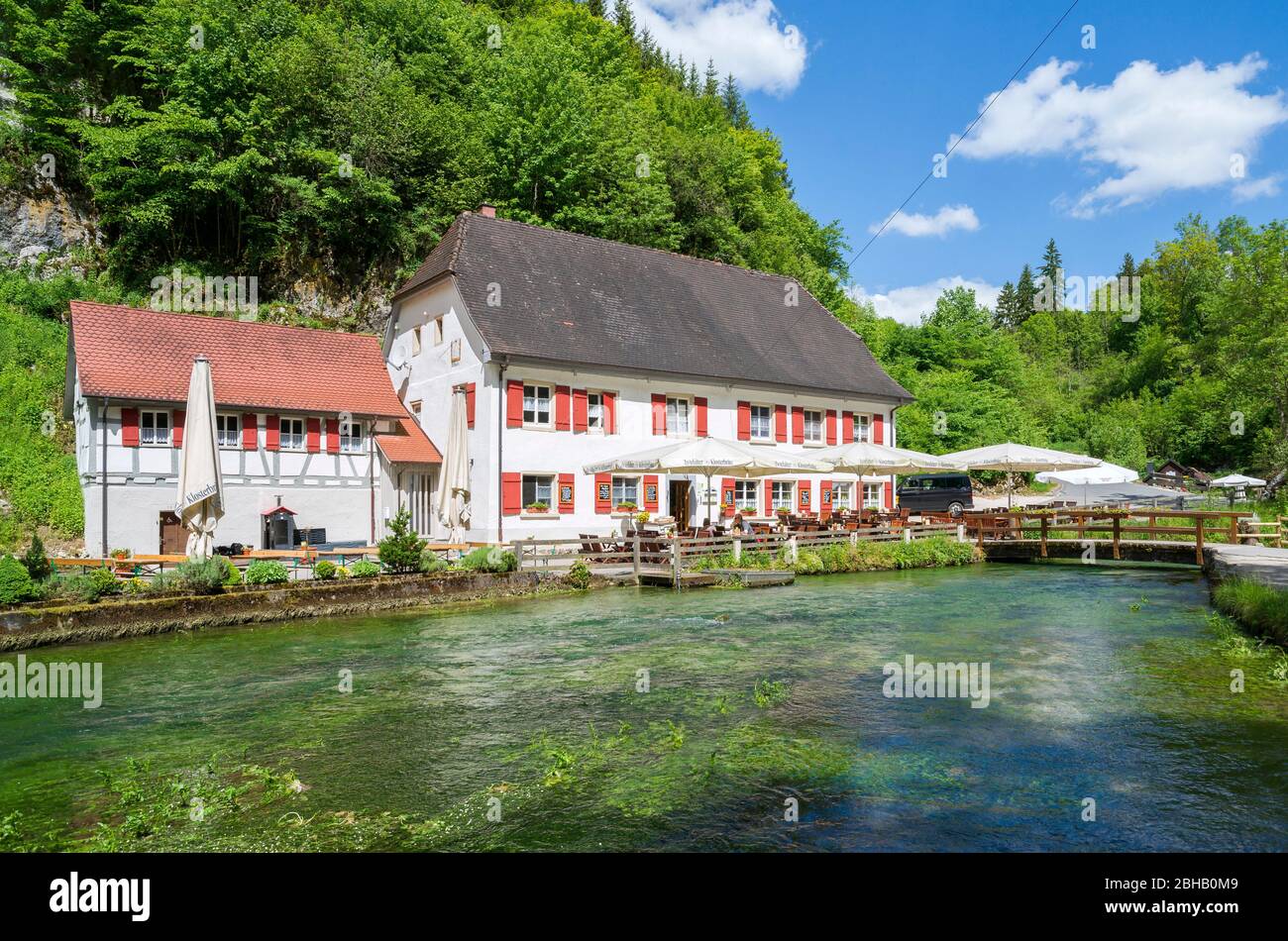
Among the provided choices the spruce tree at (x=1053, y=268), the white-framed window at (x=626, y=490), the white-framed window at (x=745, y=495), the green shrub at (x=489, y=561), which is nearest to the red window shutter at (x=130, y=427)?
the green shrub at (x=489, y=561)

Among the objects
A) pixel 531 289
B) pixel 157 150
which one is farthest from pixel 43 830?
pixel 157 150

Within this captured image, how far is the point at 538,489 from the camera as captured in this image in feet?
78.2

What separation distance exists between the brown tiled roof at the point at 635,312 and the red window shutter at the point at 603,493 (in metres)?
3.46

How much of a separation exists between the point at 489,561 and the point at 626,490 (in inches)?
333

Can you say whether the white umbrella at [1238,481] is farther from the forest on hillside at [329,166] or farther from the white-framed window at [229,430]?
the white-framed window at [229,430]

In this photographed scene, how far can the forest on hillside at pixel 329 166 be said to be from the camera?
2866 centimetres

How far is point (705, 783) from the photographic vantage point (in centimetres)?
624

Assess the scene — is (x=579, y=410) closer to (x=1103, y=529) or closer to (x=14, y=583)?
(x=14, y=583)

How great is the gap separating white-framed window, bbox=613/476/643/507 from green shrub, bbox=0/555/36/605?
50.9 feet

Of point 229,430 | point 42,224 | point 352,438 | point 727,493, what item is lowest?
point 727,493

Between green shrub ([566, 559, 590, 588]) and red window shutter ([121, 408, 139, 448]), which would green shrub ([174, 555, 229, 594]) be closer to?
green shrub ([566, 559, 590, 588])

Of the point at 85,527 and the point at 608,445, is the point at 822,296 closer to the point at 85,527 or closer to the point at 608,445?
the point at 608,445

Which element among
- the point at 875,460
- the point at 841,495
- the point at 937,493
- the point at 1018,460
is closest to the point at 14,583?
the point at 875,460

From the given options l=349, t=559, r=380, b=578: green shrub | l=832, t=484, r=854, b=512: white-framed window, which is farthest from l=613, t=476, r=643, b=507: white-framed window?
l=349, t=559, r=380, b=578: green shrub
